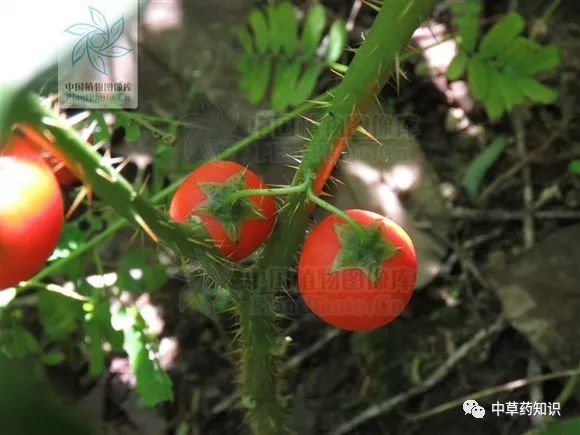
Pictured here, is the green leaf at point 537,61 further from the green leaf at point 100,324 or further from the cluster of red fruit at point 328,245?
the green leaf at point 100,324

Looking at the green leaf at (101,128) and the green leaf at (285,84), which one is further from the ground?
the green leaf at (101,128)

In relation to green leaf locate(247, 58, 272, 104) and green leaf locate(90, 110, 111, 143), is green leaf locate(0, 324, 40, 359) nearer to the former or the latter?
green leaf locate(90, 110, 111, 143)

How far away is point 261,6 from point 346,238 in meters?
1.24

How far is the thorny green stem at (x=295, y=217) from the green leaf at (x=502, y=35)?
632 millimetres

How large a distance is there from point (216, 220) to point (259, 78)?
0.65 meters

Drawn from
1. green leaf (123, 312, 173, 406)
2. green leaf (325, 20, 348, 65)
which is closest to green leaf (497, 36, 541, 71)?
green leaf (325, 20, 348, 65)

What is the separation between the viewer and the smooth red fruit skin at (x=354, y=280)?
0.63 metres

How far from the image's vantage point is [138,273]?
1.23 m

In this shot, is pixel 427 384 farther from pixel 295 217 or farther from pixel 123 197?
pixel 123 197

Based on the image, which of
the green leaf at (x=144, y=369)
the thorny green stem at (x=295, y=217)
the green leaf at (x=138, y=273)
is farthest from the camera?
the green leaf at (x=138, y=273)

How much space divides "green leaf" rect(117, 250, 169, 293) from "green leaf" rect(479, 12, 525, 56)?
69 cm

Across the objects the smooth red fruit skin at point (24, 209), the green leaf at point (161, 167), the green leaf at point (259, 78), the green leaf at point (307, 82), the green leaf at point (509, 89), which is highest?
the smooth red fruit skin at point (24, 209)

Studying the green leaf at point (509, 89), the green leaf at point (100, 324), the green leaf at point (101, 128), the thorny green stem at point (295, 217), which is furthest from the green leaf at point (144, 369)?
the green leaf at point (509, 89)

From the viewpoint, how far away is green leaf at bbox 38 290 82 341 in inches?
38.3
